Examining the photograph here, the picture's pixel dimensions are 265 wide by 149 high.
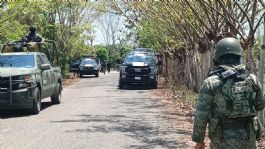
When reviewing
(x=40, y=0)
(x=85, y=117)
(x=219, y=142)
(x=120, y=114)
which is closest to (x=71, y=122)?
(x=85, y=117)

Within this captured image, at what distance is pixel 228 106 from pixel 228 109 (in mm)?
29

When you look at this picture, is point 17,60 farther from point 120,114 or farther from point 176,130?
point 176,130

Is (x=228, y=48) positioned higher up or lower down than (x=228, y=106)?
higher up

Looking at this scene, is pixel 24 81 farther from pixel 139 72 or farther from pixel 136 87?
pixel 136 87

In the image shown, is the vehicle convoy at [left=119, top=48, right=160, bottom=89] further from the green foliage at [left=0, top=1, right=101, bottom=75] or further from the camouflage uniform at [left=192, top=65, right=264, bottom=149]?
the camouflage uniform at [left=192, top=65, right=264, bottom=149]

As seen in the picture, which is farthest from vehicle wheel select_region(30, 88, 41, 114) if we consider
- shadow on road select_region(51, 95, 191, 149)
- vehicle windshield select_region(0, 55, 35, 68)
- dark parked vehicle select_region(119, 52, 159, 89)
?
dark parked vehicle select_region(119, 52, 159, 89)

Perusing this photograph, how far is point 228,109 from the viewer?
17.1ft

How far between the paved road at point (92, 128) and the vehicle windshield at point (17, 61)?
1375 millimetres

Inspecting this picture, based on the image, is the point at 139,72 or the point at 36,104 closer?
the point at 36,104

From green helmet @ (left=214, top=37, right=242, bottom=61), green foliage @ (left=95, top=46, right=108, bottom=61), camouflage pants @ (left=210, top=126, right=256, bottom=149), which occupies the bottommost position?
camouflage pants @ (left=210, top=126, right=256, bottom=149)

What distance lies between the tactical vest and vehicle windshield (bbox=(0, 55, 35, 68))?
11.6 m

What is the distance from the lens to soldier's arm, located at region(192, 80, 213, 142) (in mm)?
5234

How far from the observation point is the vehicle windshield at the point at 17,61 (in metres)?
16.2

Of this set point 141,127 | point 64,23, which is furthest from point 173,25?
point 64,23
